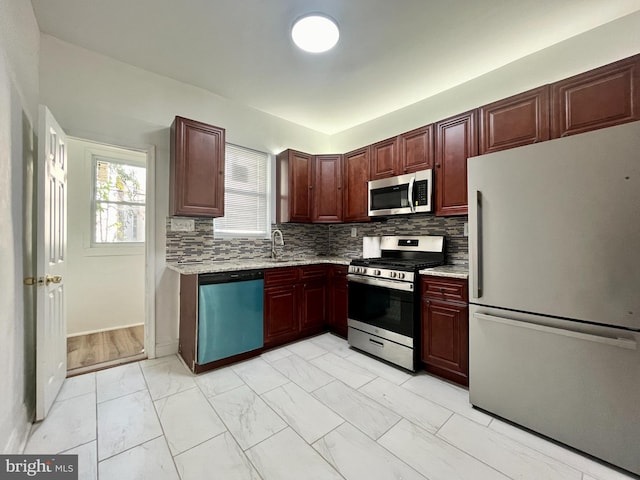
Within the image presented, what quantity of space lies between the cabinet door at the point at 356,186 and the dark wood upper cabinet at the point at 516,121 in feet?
4.26

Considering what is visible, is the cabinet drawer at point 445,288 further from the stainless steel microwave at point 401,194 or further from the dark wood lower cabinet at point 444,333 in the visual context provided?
the stainless steel microwave at point 401,194

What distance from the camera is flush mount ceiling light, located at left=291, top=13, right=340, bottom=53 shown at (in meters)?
1.98

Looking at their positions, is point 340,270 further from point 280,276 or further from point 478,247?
point 478,247

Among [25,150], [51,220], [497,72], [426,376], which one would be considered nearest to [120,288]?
[51,220]

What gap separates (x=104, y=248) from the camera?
353 cm

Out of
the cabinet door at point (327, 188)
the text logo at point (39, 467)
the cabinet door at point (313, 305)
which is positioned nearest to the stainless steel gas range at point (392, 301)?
the cabinet door at point (313, 305)

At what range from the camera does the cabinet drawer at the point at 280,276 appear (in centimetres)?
283

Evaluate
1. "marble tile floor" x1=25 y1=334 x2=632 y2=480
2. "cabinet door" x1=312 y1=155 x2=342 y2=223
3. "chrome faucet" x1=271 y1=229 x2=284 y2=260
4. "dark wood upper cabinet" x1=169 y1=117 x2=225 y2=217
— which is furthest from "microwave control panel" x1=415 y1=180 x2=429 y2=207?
"dark wood upper cabinet" x1=169 y1=117 x2=225 y2=217

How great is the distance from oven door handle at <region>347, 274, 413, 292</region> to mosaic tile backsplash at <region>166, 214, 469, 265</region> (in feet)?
2.23

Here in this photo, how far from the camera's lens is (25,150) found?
1777 millimetres

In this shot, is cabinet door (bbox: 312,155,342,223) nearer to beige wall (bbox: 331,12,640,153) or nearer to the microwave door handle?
beige wall (bbox: 331,12,640,153)

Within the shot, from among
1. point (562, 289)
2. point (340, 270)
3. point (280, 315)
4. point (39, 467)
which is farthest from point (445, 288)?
point (39, 467)

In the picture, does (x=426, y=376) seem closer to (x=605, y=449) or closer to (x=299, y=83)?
(x=605, y=449)

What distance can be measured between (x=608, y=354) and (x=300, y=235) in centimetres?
310
